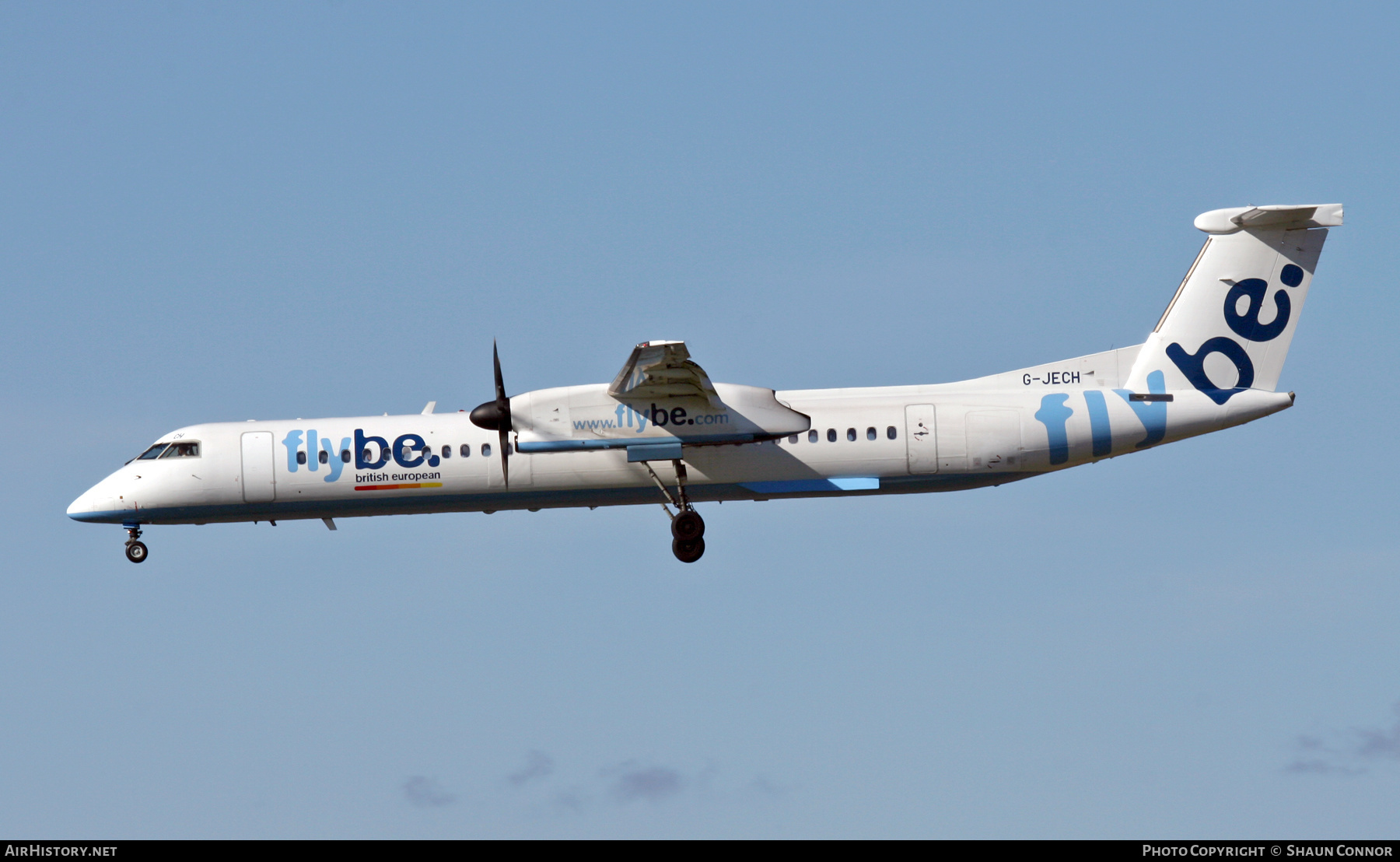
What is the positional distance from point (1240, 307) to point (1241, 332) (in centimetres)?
48

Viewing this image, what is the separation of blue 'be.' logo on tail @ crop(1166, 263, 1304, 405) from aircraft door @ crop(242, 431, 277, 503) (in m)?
16.8

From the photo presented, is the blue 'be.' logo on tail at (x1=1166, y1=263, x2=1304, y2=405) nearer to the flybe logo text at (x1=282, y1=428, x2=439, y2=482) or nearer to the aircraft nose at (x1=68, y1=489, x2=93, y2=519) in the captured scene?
the flybe logo text at (x1=282, y1=428, x2=439, y2=482)

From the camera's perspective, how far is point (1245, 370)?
93.6 ft

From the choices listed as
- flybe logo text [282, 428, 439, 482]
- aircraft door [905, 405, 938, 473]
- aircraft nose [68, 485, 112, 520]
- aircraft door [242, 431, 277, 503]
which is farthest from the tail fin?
aircraft nose [68, 485, 112, 520]

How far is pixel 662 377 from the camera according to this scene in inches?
1026

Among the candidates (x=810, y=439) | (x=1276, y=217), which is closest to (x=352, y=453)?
(x=810, y=439)

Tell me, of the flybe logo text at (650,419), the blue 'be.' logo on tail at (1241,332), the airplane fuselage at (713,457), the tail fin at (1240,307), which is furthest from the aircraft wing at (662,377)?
the blue 'be.' logo on tail at (1241,332)

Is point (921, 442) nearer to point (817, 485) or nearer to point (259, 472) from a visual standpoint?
→ point (817, 485)

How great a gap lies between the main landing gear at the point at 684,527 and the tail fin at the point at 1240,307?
850 centimetres

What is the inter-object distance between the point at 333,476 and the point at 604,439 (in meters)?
5.27

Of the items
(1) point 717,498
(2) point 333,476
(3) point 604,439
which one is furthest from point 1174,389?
(2) point 333,476

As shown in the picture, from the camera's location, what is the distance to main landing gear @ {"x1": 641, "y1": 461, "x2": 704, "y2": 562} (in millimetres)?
27453
